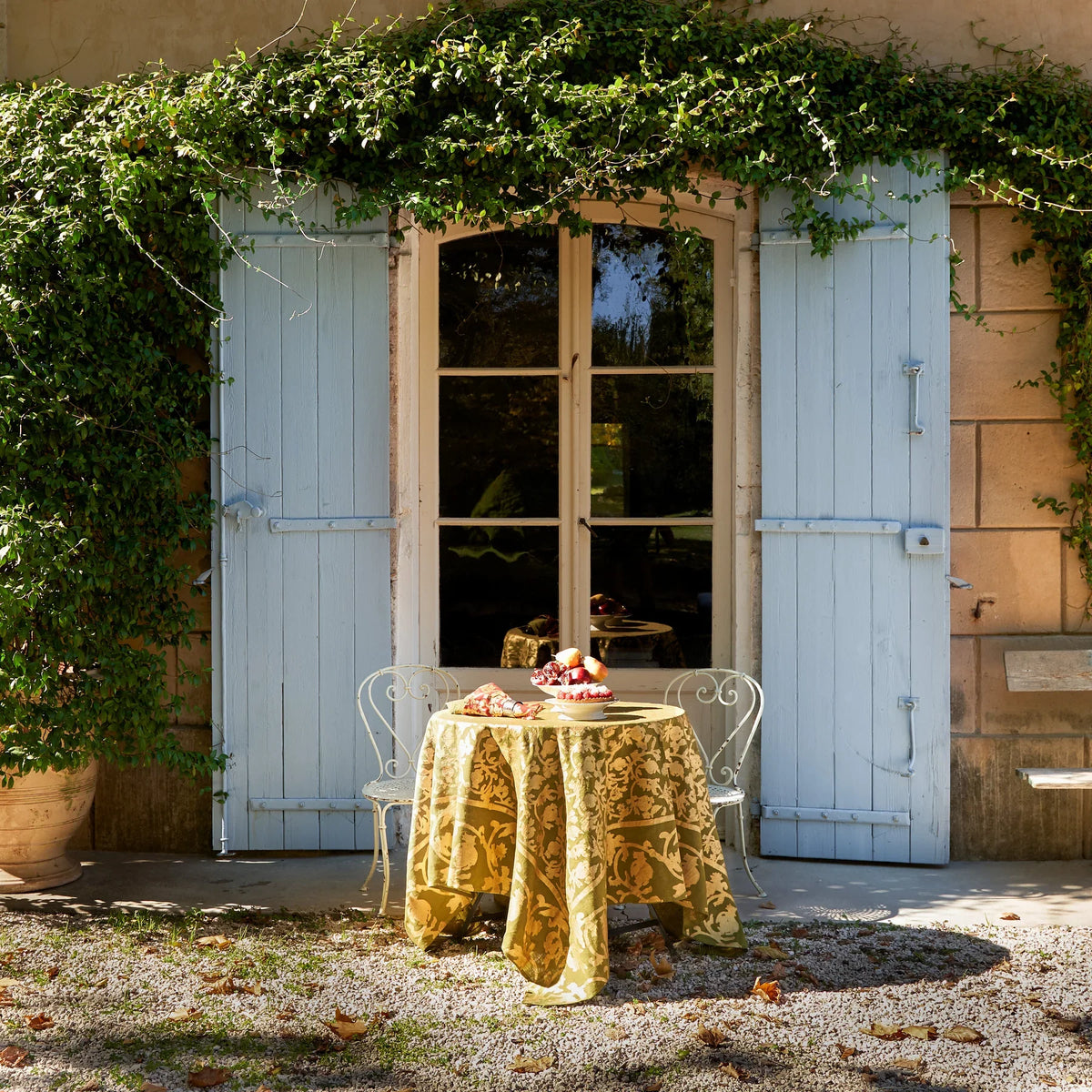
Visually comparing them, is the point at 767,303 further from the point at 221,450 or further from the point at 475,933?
the point at 475,933

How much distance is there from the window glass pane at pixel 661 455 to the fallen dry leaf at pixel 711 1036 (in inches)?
94.0

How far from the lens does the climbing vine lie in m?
4.09

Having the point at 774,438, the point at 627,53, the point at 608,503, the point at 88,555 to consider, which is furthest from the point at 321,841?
the point at 627,53

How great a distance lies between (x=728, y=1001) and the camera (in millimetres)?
3080

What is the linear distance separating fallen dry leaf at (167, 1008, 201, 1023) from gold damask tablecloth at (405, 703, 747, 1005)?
2.33ft

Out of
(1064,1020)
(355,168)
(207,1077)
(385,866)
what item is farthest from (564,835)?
(355,168)

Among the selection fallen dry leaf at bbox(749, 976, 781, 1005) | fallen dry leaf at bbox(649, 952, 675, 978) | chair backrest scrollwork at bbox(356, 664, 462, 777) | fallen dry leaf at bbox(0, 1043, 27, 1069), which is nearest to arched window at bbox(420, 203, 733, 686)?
chair backrest scrollwork at bbox(356, 664, 462, 777)

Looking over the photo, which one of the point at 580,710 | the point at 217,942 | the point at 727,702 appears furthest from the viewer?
the point at 727,702

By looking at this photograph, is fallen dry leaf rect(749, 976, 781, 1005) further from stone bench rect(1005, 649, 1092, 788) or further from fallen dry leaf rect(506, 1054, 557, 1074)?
stone bench rect(1005, 649, 1092, 788)

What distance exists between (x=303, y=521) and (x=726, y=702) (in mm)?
1814

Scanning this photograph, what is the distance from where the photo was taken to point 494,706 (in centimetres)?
341

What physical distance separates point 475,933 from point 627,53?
3173mm

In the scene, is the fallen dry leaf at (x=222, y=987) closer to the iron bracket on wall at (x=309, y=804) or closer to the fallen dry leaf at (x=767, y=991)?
the iron bracket on wall at (x=309, y=804)

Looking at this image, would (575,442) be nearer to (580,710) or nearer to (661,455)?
(661,455)
